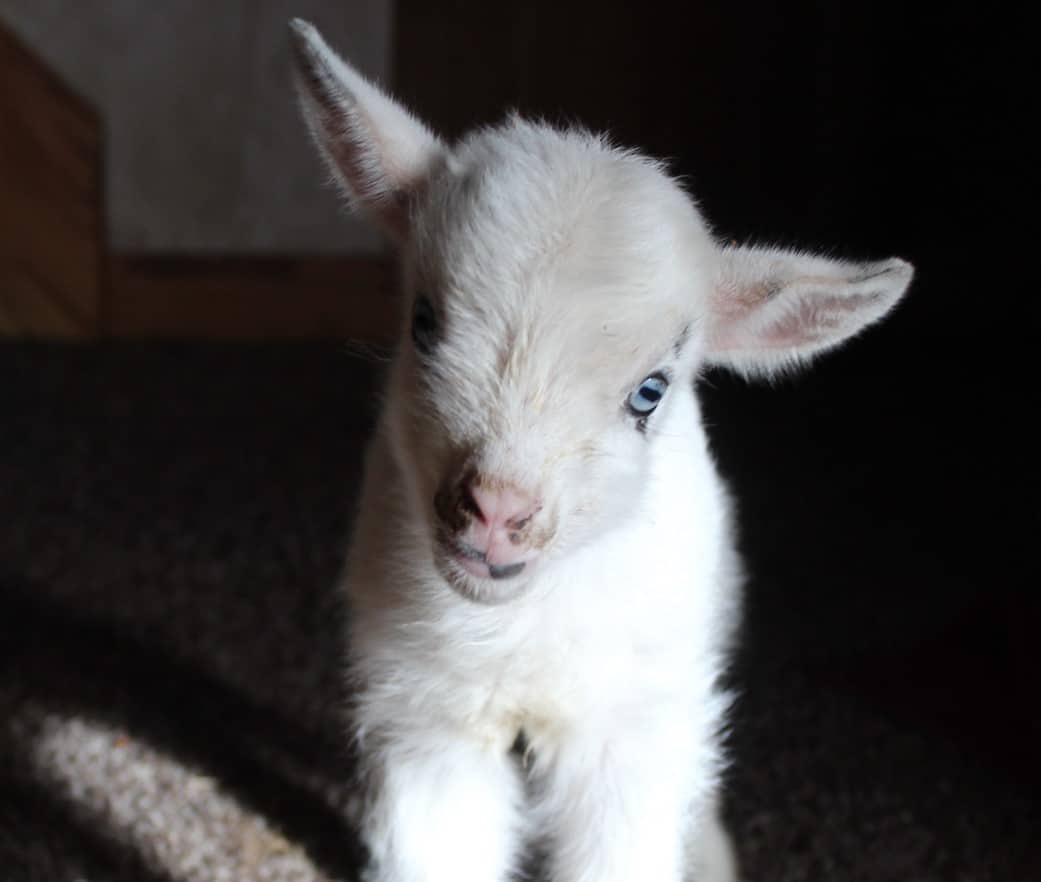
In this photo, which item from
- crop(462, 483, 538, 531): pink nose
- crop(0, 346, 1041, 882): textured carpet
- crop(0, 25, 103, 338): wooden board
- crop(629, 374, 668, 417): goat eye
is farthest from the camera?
crop(0, 25, 103, 338): wooden board

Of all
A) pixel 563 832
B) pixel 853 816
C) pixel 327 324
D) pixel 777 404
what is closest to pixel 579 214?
pixel 563 832

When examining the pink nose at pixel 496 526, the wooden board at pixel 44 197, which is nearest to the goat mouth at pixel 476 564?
the pink nose at pixel 496 526

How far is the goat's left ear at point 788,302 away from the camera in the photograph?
1.55m

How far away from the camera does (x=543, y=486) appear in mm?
1307

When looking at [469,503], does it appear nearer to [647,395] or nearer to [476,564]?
[476,564]

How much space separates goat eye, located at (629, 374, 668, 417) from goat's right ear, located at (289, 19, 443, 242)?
41 cm

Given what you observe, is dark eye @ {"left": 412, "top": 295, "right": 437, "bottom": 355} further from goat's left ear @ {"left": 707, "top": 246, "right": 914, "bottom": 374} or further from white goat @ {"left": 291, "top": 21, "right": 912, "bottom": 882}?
goat's left ear @ {"left": 707, "top": 246, "right": 914, "bottom": 374}

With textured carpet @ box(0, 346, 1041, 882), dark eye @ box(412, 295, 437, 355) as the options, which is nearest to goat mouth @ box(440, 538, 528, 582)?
dark eye @ box(412, 295, 437, 355)

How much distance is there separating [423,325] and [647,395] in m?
0.27

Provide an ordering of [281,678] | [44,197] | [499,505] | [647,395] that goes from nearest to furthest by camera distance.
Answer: [499,505] < [647,395] < [281,678] < [44,197]

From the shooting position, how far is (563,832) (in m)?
1.64

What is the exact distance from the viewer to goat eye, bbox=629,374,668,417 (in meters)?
1.43

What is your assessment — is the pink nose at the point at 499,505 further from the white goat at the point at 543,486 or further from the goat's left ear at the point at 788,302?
the goat's left ear at the point at 788,302

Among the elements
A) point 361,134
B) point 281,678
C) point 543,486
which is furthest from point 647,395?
point 281,678
